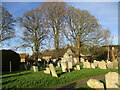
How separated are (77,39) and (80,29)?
2260 millimetres

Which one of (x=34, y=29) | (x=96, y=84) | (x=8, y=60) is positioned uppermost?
(x=34, y=29)

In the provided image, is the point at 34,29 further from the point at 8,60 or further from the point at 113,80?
the point at 113,80

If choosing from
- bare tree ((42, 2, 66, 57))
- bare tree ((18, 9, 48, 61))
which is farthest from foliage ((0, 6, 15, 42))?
bare tree ((42, 2, 66, 57))

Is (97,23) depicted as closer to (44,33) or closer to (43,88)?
(44,33)

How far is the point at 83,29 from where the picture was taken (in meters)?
29.3

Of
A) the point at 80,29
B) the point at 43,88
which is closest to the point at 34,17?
the point at 80,29

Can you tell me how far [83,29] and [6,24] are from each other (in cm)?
1540

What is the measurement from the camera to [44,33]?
2723cm

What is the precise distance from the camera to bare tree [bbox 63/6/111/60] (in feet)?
95.1

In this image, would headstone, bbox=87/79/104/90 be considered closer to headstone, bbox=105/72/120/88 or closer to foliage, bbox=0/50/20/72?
headstone, bbox=105/72/120/88

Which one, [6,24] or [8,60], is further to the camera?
[6,24]

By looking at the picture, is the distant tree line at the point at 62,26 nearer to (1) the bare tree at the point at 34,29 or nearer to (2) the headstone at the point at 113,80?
(1) the bare tree at the point at 34,29

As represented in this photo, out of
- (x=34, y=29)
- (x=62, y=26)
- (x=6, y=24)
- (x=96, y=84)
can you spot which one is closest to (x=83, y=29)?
(x=62, y=26)

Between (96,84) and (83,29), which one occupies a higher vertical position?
(83,29)
